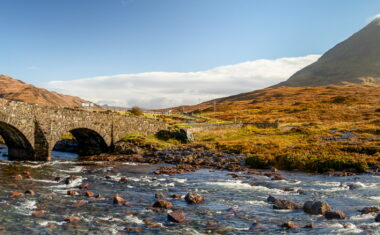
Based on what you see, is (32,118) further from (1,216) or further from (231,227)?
(231,227)

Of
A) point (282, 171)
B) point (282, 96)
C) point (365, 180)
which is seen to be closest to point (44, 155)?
point (282, 171)

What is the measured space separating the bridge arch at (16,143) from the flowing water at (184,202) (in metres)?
4.50

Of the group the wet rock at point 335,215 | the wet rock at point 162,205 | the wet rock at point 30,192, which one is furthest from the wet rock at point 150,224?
the wet rock at point 30,192

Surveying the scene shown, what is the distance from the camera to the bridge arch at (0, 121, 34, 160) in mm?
33250

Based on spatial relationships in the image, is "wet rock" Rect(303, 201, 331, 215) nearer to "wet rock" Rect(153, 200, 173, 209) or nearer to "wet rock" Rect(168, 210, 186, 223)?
"wet rock" Rect(168, 210, 186, 223)

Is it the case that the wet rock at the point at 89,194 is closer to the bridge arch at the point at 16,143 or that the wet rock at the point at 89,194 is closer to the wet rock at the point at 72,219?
the wet rock at the point at 72,219

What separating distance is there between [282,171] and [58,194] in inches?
792

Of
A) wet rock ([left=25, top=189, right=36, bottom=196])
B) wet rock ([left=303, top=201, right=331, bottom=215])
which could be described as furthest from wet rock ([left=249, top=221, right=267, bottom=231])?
wet rock ([left=25, top=189, right=36, bottom=196])

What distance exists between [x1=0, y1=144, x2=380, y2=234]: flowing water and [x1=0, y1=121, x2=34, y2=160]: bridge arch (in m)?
4.50

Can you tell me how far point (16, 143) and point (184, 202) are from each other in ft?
84.7

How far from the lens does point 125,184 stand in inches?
966

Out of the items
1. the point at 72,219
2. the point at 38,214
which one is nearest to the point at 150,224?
the point at 72,219

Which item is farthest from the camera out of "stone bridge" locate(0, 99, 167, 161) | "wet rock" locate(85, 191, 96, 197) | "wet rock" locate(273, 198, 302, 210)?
"stone bridge" locate(0, 99, 167, 161)

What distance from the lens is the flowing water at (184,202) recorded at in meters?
14.5
